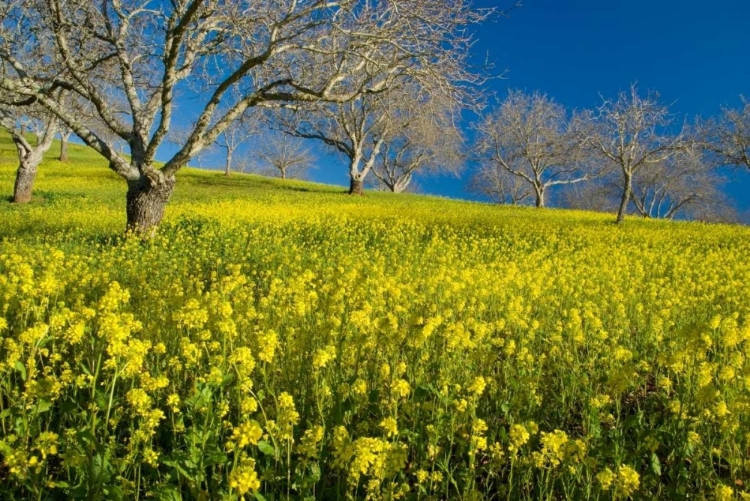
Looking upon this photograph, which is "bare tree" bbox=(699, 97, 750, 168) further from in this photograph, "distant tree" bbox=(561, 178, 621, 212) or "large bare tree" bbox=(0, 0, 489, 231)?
"distant tree" bbox=(561, 178, 621, 212)

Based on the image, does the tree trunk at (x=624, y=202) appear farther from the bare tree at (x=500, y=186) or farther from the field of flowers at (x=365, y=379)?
the bare tree at (x=500, y=186)

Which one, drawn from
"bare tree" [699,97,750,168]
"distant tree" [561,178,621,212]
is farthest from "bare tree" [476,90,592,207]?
"distant tree" [561,178,621,212]

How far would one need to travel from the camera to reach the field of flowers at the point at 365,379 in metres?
2.46

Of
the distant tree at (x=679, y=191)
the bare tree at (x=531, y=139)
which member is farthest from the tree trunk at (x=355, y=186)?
the distant tree at (x=679, y=191)

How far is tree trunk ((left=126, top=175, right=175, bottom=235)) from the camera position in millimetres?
10914

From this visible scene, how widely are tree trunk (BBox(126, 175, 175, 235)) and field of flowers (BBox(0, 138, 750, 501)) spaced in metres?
0.50

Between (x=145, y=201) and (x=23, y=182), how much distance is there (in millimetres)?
11342

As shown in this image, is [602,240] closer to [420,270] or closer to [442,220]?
[442,220]

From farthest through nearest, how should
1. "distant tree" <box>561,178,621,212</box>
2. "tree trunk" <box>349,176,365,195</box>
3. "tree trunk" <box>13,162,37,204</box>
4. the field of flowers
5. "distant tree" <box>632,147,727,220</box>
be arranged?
"distant tree" <box>561,178,621,212</box>, "distant tree" <box>632,147,727,220</box>, "tree trunk" <box>349,176,365,195</box>, "tree trunk" <box>13,162,37,204</box>, the field of flowers

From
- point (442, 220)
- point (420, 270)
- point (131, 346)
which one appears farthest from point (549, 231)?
point (131, 346)

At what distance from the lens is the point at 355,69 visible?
10812 millimetres

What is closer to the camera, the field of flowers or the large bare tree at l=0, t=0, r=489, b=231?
the field of flowers

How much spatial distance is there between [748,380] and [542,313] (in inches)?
128

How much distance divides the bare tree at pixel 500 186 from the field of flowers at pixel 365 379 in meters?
69.3
